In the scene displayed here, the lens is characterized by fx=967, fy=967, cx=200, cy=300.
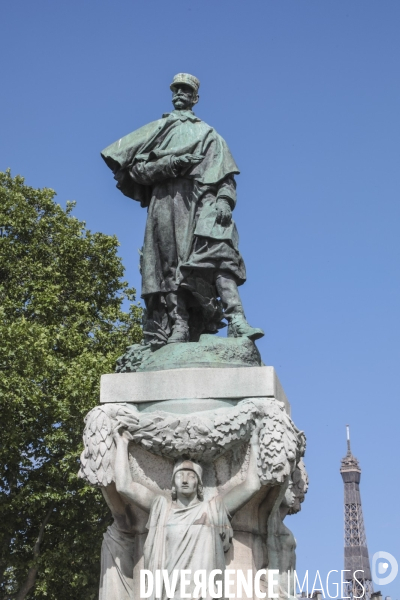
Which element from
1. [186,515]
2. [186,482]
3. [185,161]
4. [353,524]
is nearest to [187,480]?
[186,482]

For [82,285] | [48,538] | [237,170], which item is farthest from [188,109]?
[82,285]

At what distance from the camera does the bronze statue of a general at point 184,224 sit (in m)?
9.71

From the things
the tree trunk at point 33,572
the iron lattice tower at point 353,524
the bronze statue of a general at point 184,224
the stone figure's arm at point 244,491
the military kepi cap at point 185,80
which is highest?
the iron lattice tower at point 353,524

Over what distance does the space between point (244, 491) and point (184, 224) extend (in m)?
2.92

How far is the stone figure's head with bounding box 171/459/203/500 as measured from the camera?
27.5 ft

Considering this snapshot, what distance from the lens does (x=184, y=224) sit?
392 inches

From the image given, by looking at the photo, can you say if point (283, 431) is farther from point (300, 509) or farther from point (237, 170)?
point (237, 170)

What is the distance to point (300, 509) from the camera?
9.57m

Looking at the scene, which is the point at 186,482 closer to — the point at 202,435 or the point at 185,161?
the point at 202,435

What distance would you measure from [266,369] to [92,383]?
12784mm

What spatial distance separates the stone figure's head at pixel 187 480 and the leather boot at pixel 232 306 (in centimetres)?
155

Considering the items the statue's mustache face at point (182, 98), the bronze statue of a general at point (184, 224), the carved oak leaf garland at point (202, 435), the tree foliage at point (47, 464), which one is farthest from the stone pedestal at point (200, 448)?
the tree foliage at point (47, 464)

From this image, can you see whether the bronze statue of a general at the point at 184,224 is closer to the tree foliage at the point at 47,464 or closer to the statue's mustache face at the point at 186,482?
the statue's mustache face at the point at 186,482

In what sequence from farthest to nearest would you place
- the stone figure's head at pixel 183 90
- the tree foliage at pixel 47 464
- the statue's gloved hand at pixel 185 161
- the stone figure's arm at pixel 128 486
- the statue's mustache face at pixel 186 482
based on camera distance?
the tree foliage at pixel 47 464 < the stone figure's head at pixel 183 90 < the statue's gloved hand at pixel 185 161 < the stone figure's arm at pixel 128 486 < the statue's mustache face at pixel 186 482
